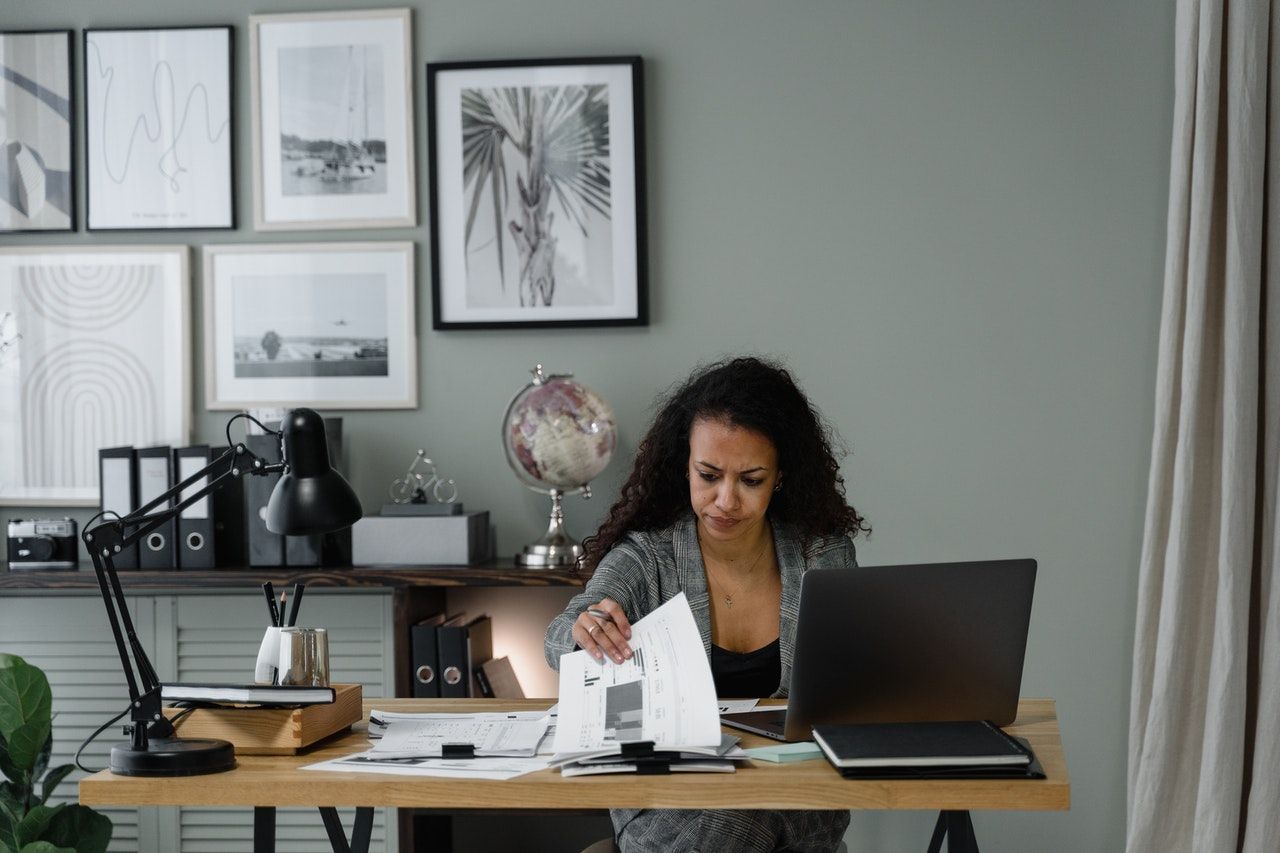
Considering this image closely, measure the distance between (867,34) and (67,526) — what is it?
226cm

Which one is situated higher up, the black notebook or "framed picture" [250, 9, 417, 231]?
"framed picture" [250, 9, 417, 231]

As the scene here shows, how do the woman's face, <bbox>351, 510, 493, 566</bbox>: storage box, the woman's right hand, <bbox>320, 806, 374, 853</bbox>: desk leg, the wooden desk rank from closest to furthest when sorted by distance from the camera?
the wooden desk, the woman's right hand, <bbox>320, 806, 374, 853</bbox>: desk leg, the woman's face, <bbox>351, 510, 493, 566</bbox>: storage box

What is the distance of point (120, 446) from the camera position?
3129mm

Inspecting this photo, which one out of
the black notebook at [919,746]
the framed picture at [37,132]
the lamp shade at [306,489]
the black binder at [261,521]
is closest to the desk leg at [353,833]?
the lamp shade at [306,489]

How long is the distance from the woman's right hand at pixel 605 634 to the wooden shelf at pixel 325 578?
3.14 feet

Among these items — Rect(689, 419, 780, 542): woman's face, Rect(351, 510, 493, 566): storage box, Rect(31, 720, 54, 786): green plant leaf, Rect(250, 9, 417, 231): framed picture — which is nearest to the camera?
Rect(689, 419, 780, 542): woman's face

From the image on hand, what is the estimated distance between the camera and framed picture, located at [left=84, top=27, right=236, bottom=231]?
3.10 m

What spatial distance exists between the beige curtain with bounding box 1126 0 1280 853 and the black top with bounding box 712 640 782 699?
1.03 m

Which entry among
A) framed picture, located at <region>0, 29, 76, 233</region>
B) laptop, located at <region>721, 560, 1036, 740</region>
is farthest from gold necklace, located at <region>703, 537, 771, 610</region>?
framed picture, located at <region>0, 29, 76, 233</region>

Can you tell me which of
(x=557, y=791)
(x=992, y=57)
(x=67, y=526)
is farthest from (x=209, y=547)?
(x=992, y=57)

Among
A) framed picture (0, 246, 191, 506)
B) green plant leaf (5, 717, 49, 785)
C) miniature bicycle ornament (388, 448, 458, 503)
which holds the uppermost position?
framed picture (0, 246, 191, 506)

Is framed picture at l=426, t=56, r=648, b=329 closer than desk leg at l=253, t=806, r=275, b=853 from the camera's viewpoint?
No

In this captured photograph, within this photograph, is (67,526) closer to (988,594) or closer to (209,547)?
(209,547)

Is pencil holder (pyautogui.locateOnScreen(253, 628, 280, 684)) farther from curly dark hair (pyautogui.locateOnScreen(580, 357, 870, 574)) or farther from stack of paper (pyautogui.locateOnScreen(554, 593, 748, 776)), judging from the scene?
curly dark hair (pyautogui.locateOnScreen(580, 357, 870, 574))
